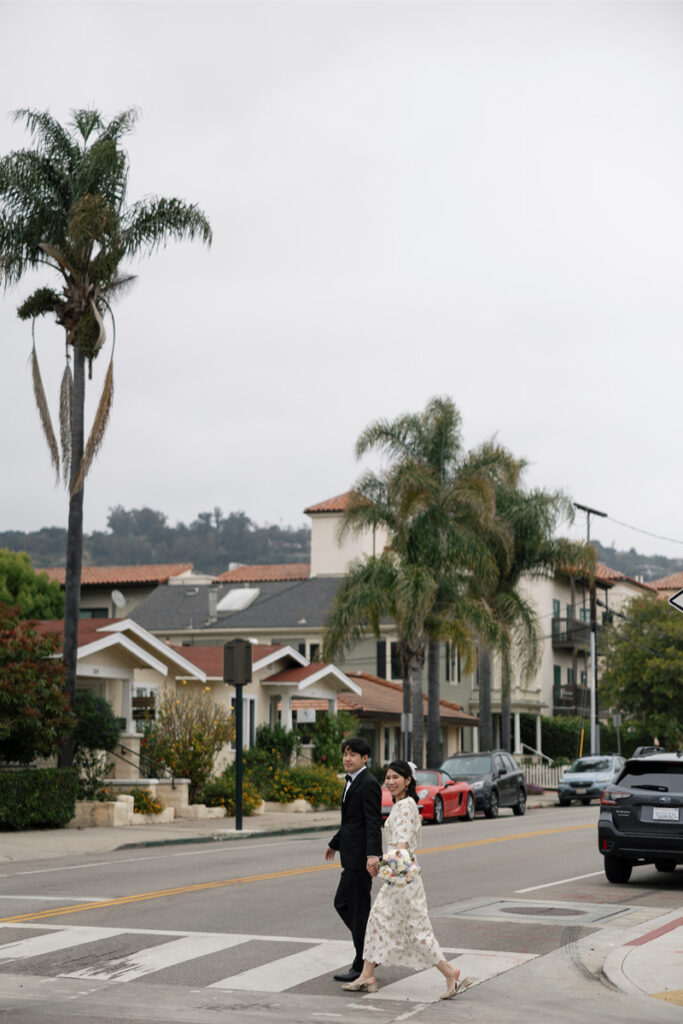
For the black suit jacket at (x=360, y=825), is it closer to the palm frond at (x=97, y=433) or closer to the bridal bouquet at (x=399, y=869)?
the bridal bouquet at (x=399, y=869)

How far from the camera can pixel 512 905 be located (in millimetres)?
14008

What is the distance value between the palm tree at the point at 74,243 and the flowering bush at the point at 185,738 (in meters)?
4.52

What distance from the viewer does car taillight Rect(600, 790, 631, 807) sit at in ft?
51.6

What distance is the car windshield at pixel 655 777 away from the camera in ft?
51.4

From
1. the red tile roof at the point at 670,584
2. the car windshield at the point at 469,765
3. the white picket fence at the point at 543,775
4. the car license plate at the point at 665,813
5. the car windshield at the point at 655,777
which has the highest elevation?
the red tile roof at the point at 670,584

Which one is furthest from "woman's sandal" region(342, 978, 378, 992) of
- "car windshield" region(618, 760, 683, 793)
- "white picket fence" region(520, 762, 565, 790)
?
"white picket fence" region(520, 762, 565, 790)

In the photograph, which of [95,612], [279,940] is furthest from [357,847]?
[95,612]

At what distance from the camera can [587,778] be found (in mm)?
42781

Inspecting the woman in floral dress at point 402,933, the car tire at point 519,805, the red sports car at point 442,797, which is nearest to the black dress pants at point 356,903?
the woman in floral dress at point 402,933

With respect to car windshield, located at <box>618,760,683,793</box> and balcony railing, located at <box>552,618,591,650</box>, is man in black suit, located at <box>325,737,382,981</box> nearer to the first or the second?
car windshield, located at <box>618,760,683,793</box>

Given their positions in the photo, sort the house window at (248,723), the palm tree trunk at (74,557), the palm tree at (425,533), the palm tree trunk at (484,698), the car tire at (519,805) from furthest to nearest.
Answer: the palm tree trunk at (484,698)
the palm tree at (425,533)
the house window at (248,723)
the car tire at (519,805)
the palm tree trunk at (74,557)

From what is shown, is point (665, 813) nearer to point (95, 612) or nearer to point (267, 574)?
point (95, 612)

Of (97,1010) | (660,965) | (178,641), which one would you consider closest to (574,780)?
(178,641)

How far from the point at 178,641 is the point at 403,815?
47618mm
